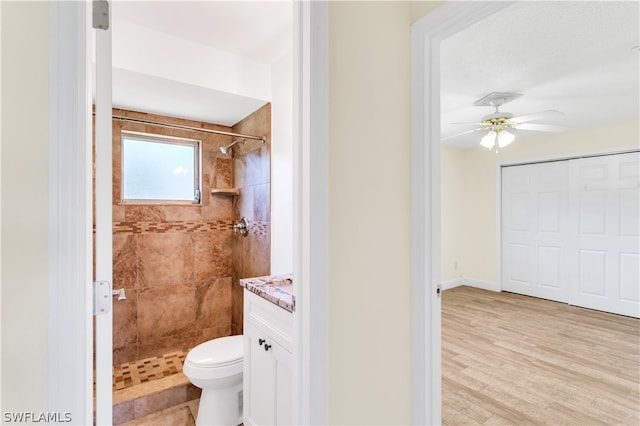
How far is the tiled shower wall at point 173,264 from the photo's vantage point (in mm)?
2521

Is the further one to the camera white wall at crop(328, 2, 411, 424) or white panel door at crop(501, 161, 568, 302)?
white panel door at crop(501, 161, 568, 302)

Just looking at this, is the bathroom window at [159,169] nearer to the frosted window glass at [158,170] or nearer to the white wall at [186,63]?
the frosted window glass at [158,170]

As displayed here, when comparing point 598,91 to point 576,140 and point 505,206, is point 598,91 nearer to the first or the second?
point 576,140

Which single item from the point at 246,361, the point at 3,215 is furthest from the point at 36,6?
the point at 246,361

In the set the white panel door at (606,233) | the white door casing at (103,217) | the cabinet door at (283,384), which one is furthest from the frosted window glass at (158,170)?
the white panel door at (606,233)

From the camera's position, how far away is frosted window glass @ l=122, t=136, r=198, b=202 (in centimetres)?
262

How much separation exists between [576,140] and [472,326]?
111 inches

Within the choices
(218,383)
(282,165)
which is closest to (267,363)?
(218,383)

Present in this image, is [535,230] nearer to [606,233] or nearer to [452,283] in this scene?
[606,233]

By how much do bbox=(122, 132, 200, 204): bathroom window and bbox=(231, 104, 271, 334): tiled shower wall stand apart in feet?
1.32

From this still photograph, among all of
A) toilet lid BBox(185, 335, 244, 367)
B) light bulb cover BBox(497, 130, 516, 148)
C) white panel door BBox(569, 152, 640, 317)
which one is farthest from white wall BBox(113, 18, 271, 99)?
white panel door BBox(569, 152, 640, 317)

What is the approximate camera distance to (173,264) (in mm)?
2729

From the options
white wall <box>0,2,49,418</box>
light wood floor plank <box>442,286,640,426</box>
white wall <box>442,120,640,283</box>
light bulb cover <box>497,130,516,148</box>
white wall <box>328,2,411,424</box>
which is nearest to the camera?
white wall <box>0,2,49,418</box>

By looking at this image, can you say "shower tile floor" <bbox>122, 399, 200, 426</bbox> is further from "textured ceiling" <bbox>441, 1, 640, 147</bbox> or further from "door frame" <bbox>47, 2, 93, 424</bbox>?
"textured ceiling" <bbox>441, 1, 640, 147</bbox>
